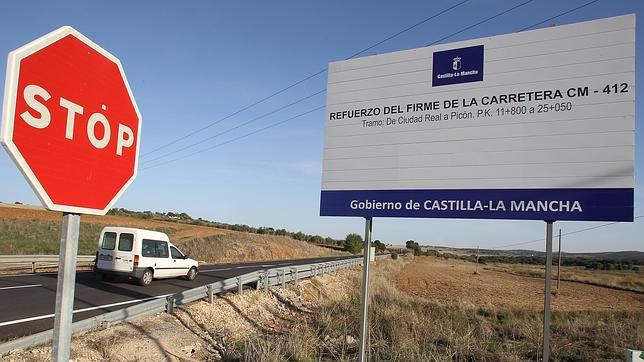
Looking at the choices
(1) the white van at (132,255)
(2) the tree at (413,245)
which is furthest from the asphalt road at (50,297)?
(2) the tree at (413,245)

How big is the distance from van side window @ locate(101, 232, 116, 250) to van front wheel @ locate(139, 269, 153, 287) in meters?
1.46

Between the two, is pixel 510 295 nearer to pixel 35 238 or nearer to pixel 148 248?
pixel 148 248

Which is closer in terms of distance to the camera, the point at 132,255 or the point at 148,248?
the point at 132,255

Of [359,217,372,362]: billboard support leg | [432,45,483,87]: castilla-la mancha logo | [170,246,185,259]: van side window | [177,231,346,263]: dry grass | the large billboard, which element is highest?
[432,45,483,87]: castilla-la mancha logo

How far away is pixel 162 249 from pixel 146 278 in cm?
141

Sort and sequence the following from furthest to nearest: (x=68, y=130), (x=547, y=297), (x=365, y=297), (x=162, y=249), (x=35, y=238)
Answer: (x=35, y=238), (x=162, y=249), (x=365, y=297), (x=547, y=297), (x=68, y=130)

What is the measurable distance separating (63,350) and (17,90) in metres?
1.13

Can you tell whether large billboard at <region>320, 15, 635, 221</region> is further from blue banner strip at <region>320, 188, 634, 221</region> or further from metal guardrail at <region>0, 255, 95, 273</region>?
metal guardrail at <region>0, 255, 95, 273</region>

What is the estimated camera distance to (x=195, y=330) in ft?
31.4

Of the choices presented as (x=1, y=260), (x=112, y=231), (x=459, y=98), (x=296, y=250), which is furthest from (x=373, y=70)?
(x=296, y=250)

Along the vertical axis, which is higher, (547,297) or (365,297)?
(547,297)

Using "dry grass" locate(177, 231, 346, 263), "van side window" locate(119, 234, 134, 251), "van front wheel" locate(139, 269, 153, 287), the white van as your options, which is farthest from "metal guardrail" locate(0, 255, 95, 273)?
"dry grass" locate(177, 231, 346, 263)

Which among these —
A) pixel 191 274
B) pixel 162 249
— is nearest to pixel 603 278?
pixel 191 274

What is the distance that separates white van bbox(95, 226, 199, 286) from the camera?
15.4 meters
